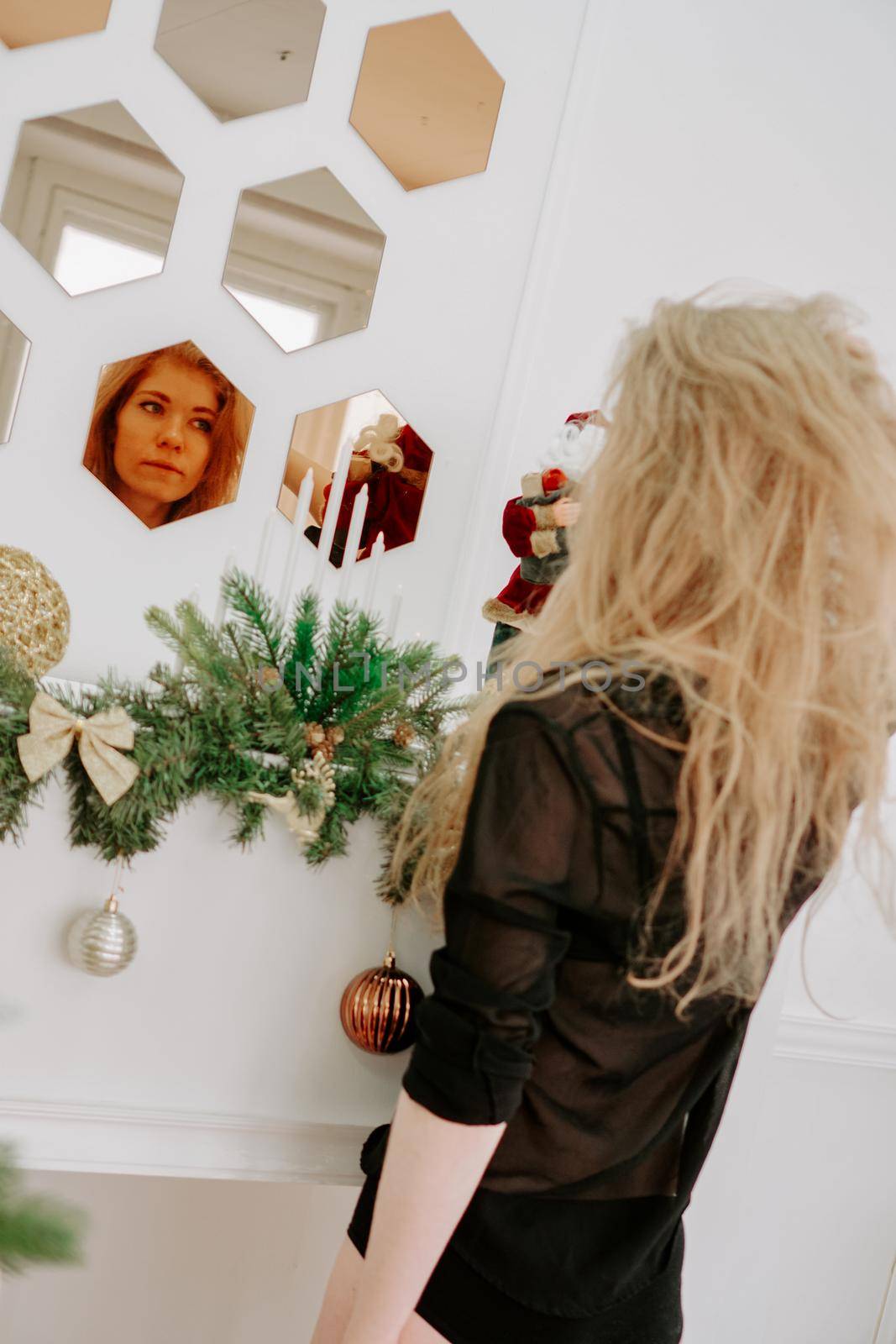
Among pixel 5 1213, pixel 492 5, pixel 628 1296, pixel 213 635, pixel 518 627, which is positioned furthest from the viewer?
pixel 492 5

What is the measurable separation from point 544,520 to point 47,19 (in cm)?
90

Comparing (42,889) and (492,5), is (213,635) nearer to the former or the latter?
(42,889)

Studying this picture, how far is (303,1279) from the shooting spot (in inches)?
53.7

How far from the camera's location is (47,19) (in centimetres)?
134

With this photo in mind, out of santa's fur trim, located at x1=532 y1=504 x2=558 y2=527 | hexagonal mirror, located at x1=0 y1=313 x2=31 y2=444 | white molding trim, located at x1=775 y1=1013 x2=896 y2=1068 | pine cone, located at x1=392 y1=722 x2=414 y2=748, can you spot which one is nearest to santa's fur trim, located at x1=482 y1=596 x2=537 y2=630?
santa's fur trim, located at x1=532 y1=504 x2=558 y2=527

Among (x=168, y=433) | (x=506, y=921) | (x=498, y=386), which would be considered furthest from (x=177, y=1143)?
(x=498, y=386)

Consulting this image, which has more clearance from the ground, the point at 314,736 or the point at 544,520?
the point at 544,520

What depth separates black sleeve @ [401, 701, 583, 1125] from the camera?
73 cm

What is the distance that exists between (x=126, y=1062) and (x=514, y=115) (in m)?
1.35

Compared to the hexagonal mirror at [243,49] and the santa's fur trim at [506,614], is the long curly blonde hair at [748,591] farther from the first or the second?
the hexagonal mirror at [243,49]

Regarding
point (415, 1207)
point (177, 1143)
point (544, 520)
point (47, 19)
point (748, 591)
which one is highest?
point (47, 19)

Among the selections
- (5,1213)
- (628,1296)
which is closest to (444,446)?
(628,1296)

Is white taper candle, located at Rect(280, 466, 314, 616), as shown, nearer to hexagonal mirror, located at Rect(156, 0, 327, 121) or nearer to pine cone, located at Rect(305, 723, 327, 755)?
pine cone, located at Rect(305, 723, 327, 755)

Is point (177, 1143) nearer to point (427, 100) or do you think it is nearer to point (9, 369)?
point (9, 369)
